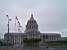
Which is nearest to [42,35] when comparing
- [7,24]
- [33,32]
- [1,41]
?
[33,32]

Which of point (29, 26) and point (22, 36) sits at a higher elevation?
point (29, 26)

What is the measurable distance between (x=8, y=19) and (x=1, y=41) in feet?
31.4

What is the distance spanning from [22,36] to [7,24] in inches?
829

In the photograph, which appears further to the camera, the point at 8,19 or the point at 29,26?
the point at 29,26

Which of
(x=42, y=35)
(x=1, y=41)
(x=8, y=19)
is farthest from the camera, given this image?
(x=42, y=35)

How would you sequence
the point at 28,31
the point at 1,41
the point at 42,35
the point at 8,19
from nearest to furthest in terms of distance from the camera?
the point at 8,19 < the point at 1,41 < the point at 42,35 < the point at 28,31

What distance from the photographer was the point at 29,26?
46531 millimetres

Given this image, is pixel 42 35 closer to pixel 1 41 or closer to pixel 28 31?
pixel 28 31

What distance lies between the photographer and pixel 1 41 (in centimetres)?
3152

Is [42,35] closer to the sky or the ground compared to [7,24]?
closer to the ground

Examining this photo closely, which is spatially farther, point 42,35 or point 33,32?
point 33,32

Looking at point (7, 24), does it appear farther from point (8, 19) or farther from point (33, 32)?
point (33, 32)

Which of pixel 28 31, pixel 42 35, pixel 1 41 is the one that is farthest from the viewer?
pixel 28 31

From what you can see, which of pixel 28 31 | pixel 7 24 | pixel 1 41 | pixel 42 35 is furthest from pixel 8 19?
pixel 28 31
